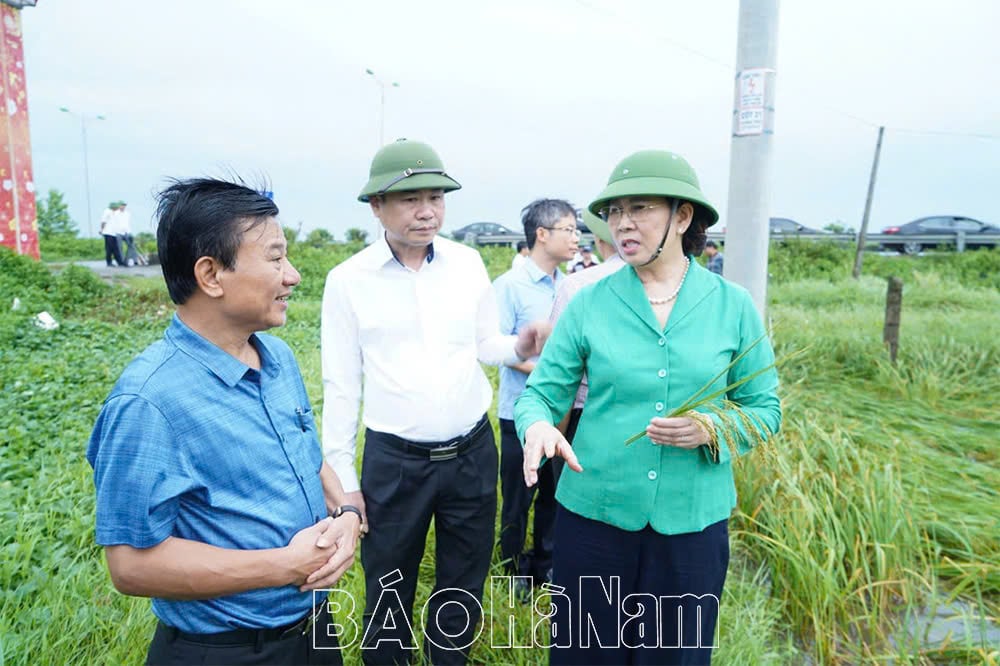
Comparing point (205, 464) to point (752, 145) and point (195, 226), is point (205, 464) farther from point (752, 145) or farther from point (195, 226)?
point (752, 145)

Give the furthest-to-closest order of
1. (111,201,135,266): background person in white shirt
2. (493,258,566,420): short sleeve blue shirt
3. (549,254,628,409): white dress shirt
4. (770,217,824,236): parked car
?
(770,217,824,236): parked car, (111,201,135,266): background person in white shirt, (493,258,566,420): short sleeve blue shirt, (549,254,628,409): white dress shirt

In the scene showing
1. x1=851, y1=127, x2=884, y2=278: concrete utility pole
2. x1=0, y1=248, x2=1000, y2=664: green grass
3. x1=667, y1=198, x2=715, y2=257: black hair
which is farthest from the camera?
x1=851, y1=127, x2=884, y2=278: concrete utility pole

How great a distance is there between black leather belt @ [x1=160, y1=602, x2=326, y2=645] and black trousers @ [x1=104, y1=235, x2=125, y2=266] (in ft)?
46.3

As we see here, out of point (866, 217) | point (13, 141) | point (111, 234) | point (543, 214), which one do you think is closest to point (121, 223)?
point (111, 234)

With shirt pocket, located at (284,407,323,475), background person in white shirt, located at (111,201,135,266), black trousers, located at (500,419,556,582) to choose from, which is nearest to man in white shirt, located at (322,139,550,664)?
shirt pocket, located at (284,407,323,475)

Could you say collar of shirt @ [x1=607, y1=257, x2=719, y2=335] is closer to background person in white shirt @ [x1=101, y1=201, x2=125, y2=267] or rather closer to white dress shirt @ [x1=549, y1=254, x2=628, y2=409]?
white dress shirt @ [x1=549, y1=254, x2=628, y2=409]

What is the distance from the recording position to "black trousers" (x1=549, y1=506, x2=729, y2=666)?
1807 mm

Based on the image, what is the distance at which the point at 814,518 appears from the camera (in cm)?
286

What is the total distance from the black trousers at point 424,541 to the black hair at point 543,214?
1.40 m

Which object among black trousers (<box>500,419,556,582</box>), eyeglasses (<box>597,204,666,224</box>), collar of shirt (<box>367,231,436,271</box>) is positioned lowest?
black trousers (<box>500,419,556,582</box>)

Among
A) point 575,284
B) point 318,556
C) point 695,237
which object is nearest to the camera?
point 318,556

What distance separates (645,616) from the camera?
184cm

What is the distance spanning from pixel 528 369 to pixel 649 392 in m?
1.28

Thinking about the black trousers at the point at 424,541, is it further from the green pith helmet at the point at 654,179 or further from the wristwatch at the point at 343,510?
the green pith helmet at the point at 654,179
